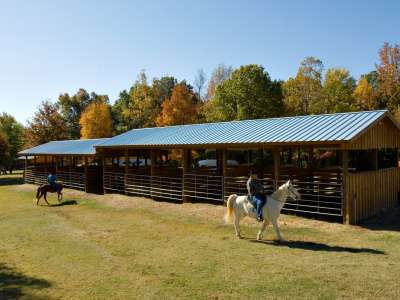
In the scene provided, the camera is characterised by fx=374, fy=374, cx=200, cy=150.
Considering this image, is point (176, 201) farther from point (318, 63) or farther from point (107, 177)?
point (318, 63)

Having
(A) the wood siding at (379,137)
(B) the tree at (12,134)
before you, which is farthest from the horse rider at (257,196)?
(B) the tree at (12,134)

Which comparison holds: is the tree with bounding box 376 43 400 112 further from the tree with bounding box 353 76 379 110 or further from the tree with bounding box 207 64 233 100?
the tree with bounding box 207 64 233 100

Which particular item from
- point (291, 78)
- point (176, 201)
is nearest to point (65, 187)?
point (176, 201)

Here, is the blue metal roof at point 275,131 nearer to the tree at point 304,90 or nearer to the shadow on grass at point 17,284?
the shadow on grass at point 17,284

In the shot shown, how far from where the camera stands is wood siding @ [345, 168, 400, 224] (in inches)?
487

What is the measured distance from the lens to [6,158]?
1791 inches

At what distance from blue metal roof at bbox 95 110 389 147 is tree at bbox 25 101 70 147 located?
3078 centimetres

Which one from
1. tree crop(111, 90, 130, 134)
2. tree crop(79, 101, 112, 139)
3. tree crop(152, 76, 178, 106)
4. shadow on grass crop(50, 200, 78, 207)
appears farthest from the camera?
tree crop(111, 90, 130, 134)

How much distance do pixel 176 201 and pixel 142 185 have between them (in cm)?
378

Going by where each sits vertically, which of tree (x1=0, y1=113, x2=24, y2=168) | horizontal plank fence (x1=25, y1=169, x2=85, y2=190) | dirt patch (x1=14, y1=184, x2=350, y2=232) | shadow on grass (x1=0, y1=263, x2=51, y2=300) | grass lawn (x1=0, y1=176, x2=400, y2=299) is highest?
tree (x1=0, y1=113, x2=24, y2=168)

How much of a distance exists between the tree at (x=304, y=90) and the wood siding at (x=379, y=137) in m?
22.5

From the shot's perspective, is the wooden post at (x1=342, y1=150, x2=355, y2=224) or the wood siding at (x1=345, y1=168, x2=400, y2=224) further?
the wood siding at (x1=345, y1=168, x2=400, y2=224)

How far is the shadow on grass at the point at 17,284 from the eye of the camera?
725 centimetres

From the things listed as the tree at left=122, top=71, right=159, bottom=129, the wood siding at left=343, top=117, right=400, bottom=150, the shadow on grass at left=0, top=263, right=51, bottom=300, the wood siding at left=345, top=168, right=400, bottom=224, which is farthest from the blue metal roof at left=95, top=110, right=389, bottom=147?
the tree at left=122, top=71, right=159, bottom=129
